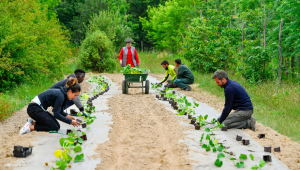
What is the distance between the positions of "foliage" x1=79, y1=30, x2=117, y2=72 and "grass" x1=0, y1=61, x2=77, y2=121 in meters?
6.52

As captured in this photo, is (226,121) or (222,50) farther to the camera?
(222,50)

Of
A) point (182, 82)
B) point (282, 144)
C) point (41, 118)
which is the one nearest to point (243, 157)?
point (282, 144)

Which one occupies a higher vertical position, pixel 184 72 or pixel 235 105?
pixel 184 72

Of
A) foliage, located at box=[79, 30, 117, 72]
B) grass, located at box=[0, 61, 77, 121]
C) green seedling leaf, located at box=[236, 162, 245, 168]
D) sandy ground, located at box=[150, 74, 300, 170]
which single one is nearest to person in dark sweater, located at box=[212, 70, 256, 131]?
sandy ground, located at box=[150, 74, 300, 170]

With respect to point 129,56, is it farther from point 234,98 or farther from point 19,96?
point 234,98

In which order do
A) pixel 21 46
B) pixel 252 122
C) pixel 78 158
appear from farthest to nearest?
1. pixel 21 46
2. pixel 252 122
3. pixel 78 158

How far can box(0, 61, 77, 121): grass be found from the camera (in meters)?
8.02

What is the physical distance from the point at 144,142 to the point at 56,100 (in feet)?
6.17

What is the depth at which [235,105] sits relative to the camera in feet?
21.5

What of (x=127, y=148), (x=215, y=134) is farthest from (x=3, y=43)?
(x=215, y=134)

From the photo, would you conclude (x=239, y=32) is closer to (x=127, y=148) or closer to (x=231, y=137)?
(x=231, y=137)

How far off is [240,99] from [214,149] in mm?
1972

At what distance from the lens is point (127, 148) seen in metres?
5.16

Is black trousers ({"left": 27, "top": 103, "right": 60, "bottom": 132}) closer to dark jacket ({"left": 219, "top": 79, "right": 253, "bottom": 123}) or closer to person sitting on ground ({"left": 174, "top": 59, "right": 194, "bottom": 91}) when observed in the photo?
dark jacket ({"left": 219, "top": 79, "right": 253, "bottom": 123})
